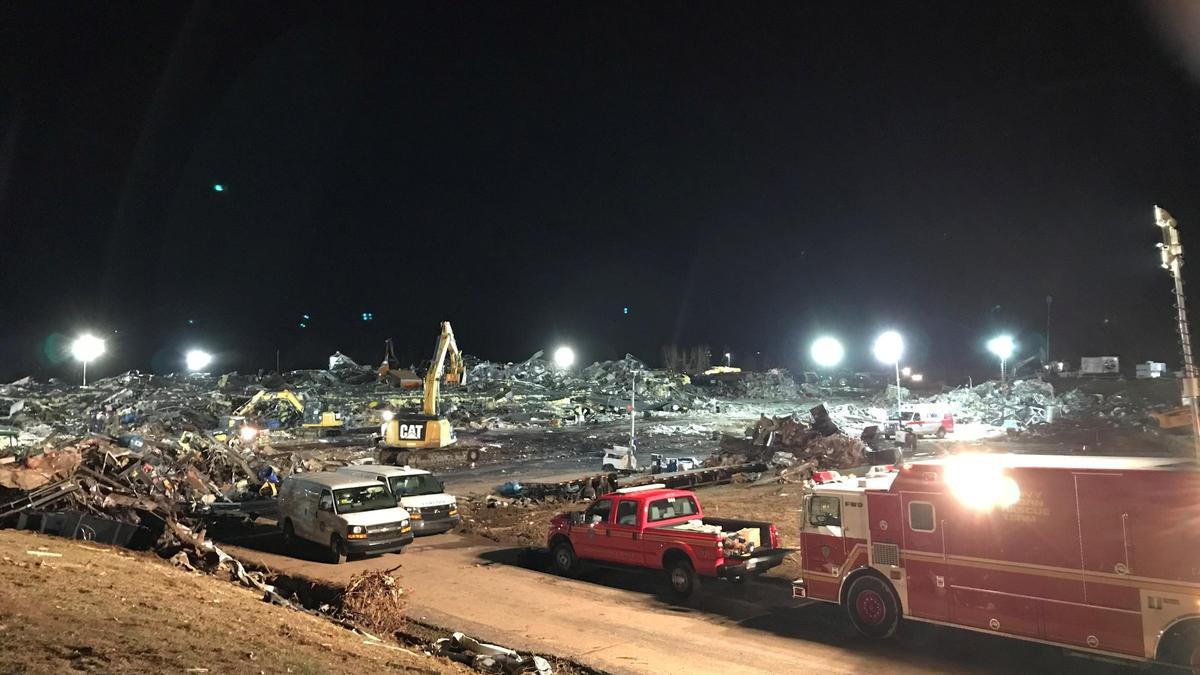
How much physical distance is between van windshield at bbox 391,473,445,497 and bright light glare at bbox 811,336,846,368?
332 feet

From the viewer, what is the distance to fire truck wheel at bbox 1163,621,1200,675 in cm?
812

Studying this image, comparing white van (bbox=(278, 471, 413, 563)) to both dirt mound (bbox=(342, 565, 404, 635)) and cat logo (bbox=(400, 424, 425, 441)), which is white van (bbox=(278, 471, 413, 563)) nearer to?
dirt mound (bbox=(342, 565, 404, 635))

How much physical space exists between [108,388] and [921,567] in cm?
7306

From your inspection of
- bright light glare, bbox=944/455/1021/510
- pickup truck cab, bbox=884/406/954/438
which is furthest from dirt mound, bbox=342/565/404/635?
pickup truck cab, bbox=884/406/954/438

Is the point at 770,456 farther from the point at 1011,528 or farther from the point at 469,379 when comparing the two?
the point at 469,379

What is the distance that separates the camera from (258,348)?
12975cm

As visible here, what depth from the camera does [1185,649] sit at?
8.20 metres

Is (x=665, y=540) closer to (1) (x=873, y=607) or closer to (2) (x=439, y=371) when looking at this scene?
(1) (x=873, y=607)

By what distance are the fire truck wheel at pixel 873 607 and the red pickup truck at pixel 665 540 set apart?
2.31 m

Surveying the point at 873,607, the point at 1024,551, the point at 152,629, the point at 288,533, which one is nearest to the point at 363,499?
the point at 288,533

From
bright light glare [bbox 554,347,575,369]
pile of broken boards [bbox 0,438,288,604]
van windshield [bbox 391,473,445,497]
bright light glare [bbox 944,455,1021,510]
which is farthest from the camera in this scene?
bright light glare [bbox 554,347,575,369]

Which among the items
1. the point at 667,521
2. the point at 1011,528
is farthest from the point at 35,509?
the point at 1011,528

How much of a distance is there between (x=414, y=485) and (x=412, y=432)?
55.8ft

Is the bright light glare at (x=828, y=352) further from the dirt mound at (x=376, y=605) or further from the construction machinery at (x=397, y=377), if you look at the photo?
the dirt mound at (x=376, y=605)
